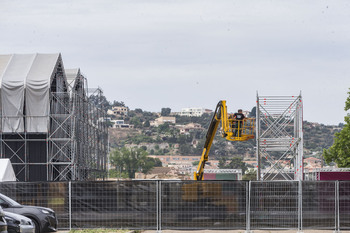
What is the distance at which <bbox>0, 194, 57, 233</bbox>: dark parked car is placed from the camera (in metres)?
20.1

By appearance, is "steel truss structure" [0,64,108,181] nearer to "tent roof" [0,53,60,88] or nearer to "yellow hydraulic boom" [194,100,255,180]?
"tent roof" [0,53,60,88]

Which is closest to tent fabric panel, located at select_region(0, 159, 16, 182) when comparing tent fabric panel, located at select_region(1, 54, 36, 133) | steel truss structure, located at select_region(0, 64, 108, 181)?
steel truss structure, located at select_region(0, 64, 108, 181)

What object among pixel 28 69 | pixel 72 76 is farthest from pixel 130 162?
pixel 28 69

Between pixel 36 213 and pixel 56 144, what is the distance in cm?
3032

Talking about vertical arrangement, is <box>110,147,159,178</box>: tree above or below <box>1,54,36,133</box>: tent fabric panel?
below

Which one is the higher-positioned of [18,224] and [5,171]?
[5,171]

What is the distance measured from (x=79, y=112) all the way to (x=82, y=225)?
3399 centimetres

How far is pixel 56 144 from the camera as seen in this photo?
5034 centimetres

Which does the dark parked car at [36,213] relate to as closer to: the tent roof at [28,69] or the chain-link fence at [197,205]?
the chain-link fence at [197,205]

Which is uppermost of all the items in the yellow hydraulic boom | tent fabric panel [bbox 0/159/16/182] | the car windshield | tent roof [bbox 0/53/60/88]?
tent roof [bbox 0/53/60/88]

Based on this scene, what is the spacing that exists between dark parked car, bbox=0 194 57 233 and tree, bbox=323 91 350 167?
33.7 metres

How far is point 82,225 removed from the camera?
21.7 meters

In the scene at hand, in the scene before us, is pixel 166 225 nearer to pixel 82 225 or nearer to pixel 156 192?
pixel 156 192

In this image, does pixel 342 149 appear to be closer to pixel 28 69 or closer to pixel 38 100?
pixel 38 100
